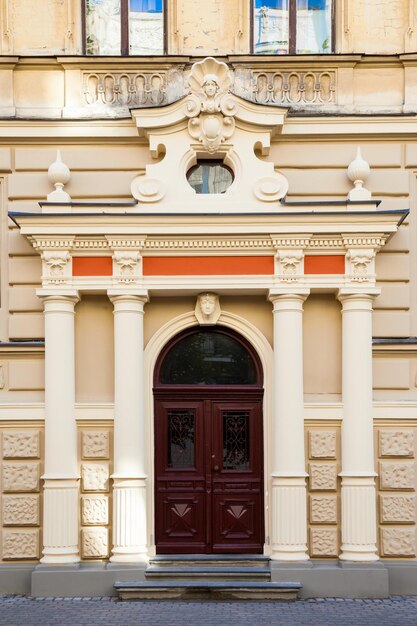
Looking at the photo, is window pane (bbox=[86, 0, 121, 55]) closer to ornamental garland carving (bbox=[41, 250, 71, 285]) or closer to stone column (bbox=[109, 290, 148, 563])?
ornamental garland carving (bbox=[41, 250, 71, 285])

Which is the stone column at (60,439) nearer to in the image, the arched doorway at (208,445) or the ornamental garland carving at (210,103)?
the arched doorway at (208,445)

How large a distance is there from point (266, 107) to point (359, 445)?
15.2 feet

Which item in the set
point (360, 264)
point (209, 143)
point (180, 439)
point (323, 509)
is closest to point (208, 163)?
point (209, 143)

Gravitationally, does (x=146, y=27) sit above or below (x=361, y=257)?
above

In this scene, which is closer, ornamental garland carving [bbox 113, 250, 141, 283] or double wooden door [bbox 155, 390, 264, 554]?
ornamental garland carving [bbox 113, 250, 141, 283]

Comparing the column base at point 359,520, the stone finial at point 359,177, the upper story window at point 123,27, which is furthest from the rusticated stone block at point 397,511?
the upper story window at point 123,27

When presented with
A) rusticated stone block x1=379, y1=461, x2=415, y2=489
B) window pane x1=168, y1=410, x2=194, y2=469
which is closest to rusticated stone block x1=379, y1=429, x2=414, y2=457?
rusticated stone block x1=379, y1=461, x2=415, y2=489

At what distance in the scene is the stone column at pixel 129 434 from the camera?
12672 millimetres

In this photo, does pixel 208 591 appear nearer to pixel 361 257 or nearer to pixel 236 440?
pixel 236 440

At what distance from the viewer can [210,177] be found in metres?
13.5

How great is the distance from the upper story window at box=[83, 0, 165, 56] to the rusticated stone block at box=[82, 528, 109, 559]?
656 cm

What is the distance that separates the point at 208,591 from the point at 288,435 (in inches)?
87.1

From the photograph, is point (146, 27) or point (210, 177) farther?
point (146, 27)

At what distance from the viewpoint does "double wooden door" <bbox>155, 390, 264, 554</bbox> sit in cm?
1323
